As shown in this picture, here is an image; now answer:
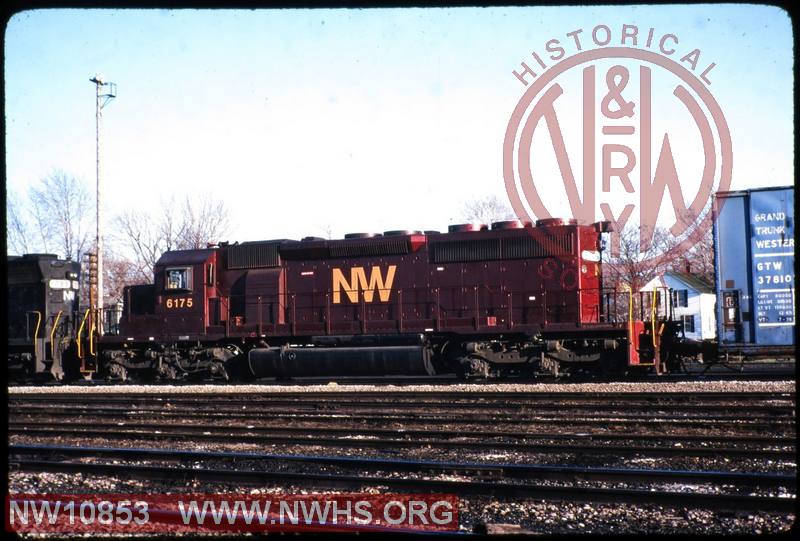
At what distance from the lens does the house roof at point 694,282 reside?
43.3 m

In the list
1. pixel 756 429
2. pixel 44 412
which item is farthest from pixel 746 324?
pixel 44 412

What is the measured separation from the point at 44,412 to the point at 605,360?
39.7 ft

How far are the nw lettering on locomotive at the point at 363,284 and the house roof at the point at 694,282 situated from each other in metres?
28.4

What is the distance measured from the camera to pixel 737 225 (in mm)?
16047

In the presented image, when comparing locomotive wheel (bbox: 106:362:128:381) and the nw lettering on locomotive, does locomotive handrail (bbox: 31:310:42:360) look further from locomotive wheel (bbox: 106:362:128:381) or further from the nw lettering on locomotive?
the nw lettering on locomotive

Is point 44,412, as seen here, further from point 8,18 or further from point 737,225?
point 737,225

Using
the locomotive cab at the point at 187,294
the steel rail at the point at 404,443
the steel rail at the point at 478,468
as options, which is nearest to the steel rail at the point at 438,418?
the steel rail at the point at 404,443

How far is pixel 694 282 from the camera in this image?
43.7 meters

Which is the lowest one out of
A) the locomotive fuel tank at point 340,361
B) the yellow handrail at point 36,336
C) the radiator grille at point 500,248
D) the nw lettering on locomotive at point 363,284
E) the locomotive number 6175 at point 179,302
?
the locomotive fuel tank at point 340,361

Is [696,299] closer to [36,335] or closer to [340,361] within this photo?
[340,361]

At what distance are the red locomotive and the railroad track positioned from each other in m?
10.1

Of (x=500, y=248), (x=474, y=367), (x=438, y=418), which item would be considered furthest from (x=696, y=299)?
(x=438, y=418)

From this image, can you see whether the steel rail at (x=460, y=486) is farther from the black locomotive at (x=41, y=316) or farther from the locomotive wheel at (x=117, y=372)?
the black locomotive at (x=41, y=316)

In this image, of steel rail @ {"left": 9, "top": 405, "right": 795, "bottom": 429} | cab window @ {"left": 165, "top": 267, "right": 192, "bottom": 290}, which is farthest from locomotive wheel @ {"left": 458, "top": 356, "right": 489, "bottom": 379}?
cab window @ {"left": 165, "top": 267, "right": 192, "bottom": 290}
